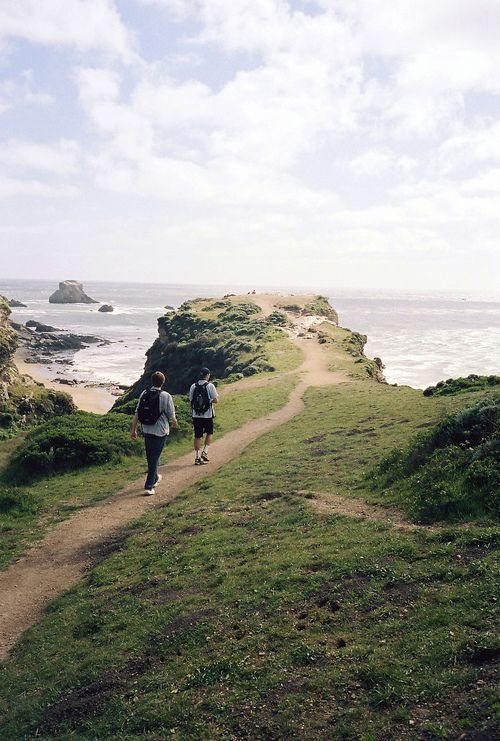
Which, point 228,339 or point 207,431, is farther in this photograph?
point 228,339

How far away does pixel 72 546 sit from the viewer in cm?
1278

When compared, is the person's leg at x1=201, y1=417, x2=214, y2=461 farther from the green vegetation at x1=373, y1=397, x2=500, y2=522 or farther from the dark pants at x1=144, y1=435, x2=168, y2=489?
the green vegetation at x1=373, y1=397, x2=500, y2=522

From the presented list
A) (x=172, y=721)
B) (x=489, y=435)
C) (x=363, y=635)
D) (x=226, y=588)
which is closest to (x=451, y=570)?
(x=363, y=635)

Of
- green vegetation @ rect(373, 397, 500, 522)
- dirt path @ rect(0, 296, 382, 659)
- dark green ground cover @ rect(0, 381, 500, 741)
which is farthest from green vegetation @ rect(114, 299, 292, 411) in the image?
dark green ground cover @ rect(0, 381, 500, 741)

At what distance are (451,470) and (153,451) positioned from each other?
768 centimetres

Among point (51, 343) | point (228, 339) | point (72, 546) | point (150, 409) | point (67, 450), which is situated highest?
point (150, 409)

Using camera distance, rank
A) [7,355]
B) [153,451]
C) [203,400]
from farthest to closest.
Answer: [7,355] → [203,400] → [153,451]

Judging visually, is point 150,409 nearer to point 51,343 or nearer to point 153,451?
point 153,451

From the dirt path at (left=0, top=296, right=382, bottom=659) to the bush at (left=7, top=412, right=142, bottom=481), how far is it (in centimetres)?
240

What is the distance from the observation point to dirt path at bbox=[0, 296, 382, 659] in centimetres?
1017

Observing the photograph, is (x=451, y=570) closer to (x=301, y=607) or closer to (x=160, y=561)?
(x=301, y=607)

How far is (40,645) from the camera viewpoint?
886 cm

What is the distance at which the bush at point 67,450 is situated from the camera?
18922 mm

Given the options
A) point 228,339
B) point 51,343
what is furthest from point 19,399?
point 51,343
